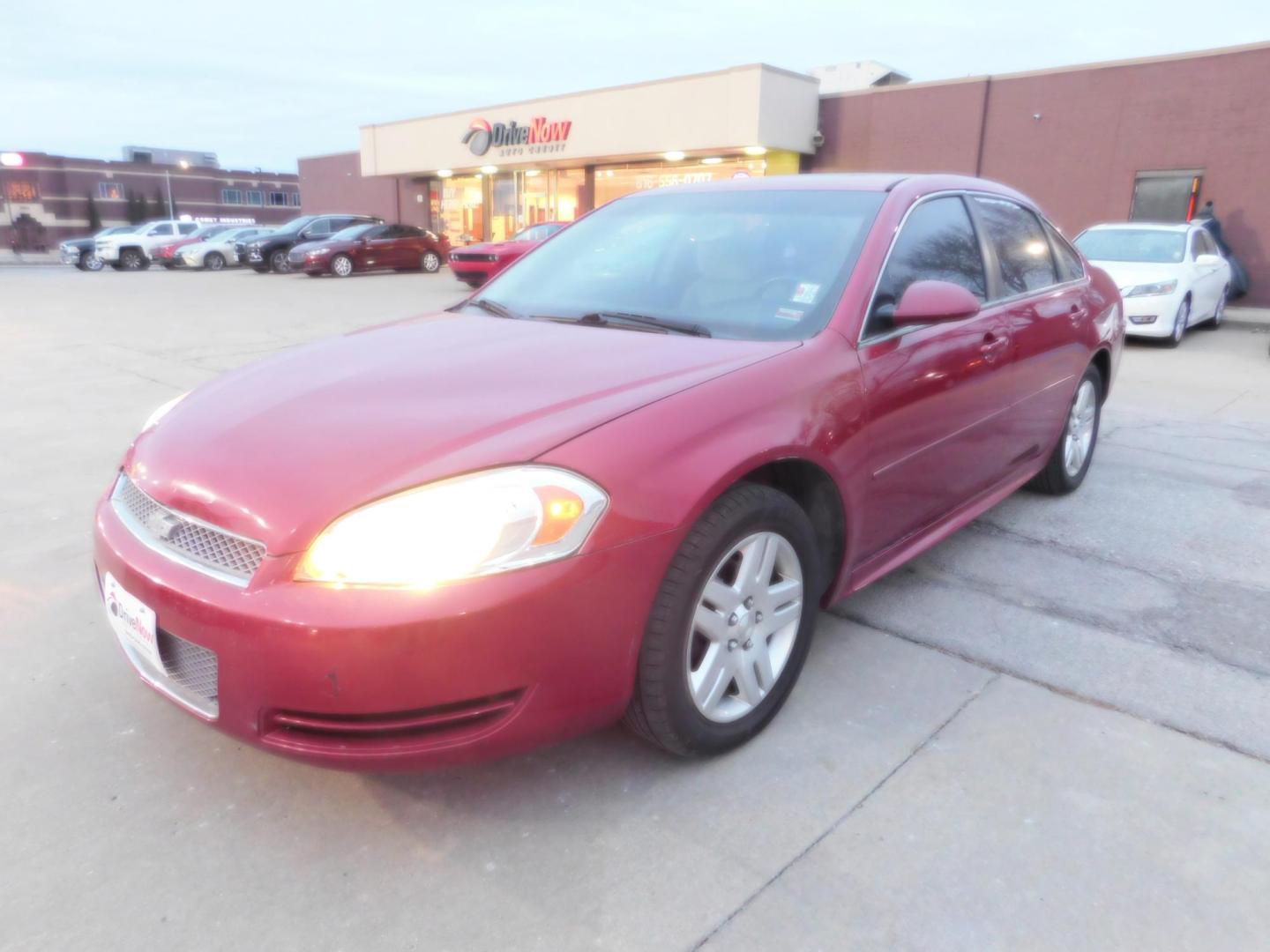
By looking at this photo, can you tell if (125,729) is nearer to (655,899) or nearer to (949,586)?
(655,899)

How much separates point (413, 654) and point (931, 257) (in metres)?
2.38

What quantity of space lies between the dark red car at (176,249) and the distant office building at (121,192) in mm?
47946

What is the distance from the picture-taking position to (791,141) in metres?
20.8

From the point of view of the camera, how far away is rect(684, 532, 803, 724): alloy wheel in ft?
7.60

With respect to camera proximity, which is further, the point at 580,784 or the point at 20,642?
the point at 20,642

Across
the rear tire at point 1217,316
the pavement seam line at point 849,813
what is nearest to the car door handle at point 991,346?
the pavement seam line at point 849,813

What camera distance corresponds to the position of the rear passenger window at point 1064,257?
435cm

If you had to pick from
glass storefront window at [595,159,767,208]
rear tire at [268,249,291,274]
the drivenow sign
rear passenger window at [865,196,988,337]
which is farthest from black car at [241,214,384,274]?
rear passenger window at [865,196,988,337]

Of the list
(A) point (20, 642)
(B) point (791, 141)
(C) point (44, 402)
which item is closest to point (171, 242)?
(B) point (791, 141)

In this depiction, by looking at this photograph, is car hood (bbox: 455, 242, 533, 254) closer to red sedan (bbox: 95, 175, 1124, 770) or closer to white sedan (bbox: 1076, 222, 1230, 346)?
white sedan (bbox: 1076, 222, 1230, 346)

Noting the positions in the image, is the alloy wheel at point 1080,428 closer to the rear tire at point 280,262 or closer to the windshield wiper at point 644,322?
the windshield wiper at point 644,322

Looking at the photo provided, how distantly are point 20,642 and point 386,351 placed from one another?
167 centimetres

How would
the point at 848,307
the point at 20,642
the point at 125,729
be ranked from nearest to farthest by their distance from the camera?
the point at 125,729 < the point at 848,307 < the point at 20,642

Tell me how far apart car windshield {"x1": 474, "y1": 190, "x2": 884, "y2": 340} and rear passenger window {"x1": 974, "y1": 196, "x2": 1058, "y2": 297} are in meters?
0.90
